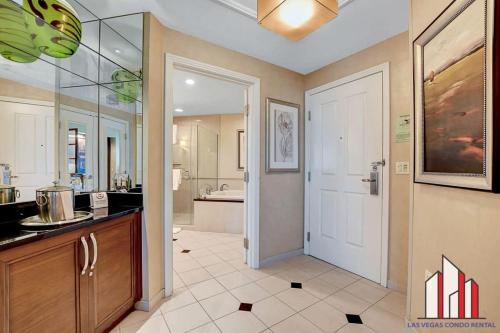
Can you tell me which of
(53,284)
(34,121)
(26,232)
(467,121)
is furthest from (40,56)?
(467,121)

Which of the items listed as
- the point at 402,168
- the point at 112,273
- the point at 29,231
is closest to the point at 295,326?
the point at 112,273

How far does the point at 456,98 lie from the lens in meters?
0.92

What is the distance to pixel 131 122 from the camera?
1.88 meters

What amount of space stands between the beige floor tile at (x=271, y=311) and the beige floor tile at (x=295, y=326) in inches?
1.7

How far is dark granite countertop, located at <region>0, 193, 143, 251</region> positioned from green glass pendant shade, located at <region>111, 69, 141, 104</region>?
0.89 metres

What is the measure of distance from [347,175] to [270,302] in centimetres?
151

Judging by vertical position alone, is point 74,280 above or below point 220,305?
above

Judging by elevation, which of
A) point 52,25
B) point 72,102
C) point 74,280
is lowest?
point 74,280

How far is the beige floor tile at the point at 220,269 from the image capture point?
227 cm

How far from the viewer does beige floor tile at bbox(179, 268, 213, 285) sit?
2112 millimetres

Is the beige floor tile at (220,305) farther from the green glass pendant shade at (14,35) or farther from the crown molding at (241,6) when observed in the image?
the crown molding at (241,6)

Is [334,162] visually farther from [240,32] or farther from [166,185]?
[166,185]

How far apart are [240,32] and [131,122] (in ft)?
4.25

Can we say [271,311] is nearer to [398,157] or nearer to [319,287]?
[319,287]
